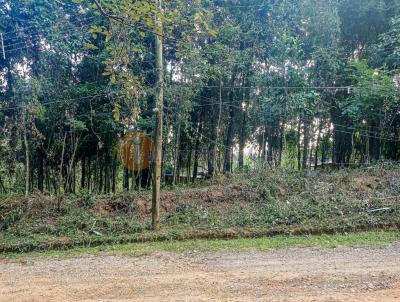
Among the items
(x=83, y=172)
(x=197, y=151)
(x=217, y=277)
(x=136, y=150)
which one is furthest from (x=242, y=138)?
(x=217, y=277)

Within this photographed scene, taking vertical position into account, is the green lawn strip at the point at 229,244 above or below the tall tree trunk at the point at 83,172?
below

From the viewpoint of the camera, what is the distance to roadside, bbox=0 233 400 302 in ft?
11.2

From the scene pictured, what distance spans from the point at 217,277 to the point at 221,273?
0.63ft

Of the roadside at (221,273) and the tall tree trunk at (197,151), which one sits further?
the tall tree trunk at (197,151)

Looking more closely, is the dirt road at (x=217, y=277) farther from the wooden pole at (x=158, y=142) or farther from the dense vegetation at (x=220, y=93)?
the dense vegetation at (x=220, y=93)

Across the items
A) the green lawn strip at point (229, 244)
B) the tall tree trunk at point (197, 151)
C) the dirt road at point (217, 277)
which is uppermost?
the tall tree trunk at point (197, 151)

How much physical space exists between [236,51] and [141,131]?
3.32 metres

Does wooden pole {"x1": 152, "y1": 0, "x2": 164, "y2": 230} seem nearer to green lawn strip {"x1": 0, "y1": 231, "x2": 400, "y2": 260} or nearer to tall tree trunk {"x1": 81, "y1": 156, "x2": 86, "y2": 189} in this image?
green lawn strip {"x1": 0, "y1": 231, "x2": 400, "y2": 260}

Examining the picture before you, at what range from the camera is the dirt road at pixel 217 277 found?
11.1ft

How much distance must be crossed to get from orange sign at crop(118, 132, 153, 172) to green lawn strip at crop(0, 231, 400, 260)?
3511mm

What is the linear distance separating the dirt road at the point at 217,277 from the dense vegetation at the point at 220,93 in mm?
3669

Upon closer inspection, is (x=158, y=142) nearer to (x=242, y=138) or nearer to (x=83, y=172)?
(x=242, y=138)

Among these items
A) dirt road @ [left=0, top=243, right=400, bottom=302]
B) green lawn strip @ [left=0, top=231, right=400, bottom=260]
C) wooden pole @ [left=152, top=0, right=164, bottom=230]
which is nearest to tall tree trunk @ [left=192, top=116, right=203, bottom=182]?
wooden pole @ [left=152, top=0, right=164, bottom=230]

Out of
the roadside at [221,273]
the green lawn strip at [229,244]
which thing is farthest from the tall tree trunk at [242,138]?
the roadside at [221,273]
